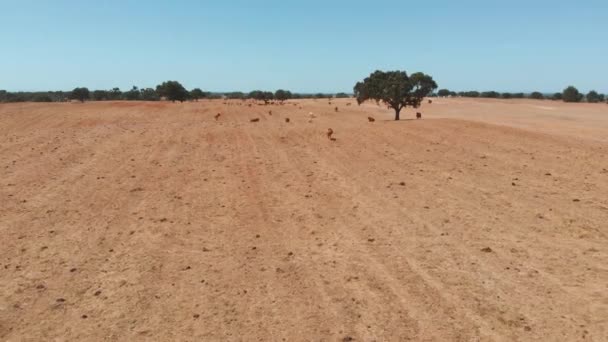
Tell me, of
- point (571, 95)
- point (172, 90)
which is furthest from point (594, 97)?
point (172, 90)

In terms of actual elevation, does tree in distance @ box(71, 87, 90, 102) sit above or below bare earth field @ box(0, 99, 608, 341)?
below

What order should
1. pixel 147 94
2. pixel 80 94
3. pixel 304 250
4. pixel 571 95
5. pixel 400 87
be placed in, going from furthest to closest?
pixel 147 94 → pixel 80 94 → pixel 571 95 → pixel 400 87 → pixel 304 250

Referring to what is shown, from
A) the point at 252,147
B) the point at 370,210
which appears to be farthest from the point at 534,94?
the point at 370,210

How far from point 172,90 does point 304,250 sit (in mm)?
92061

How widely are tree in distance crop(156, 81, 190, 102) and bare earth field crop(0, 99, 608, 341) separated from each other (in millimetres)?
82211

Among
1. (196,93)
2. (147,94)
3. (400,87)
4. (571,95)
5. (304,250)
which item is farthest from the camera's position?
(147,94)

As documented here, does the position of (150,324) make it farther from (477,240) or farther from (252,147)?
(252,147)

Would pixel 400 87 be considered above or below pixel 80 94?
above

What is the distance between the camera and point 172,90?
313ft

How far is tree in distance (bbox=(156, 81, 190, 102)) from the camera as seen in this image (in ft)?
313

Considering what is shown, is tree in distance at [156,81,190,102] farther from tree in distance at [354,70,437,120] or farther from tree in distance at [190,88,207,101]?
tree in distance at [354,70,437,120]

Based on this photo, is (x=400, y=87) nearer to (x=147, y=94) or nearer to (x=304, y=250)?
(x=304, y=250)

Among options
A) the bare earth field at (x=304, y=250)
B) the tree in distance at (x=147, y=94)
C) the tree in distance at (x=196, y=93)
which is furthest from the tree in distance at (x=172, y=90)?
the bare earth field at (x=304, y=250)

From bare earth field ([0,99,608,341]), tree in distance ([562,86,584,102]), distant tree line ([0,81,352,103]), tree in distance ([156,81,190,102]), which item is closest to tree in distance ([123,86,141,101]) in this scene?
distant tree line ([0,81,352,103])
